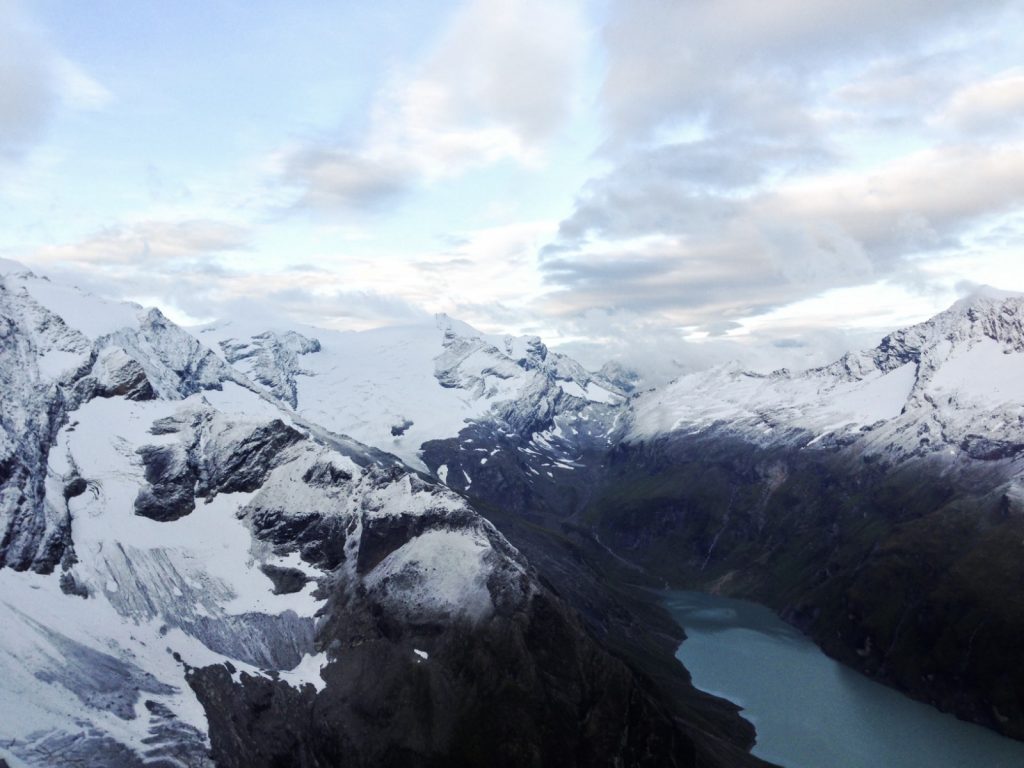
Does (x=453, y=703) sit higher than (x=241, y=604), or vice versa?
(x=241, y=604)

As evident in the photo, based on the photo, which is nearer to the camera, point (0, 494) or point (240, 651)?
point (0, 494)

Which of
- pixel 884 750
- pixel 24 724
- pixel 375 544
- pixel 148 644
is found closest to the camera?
pixel 24 724

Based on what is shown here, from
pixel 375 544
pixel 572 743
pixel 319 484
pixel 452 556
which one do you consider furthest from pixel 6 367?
pixel 572 743

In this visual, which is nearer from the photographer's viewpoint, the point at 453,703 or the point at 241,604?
the point at 453,703

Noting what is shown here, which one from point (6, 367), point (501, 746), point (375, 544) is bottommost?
point (501, 746)

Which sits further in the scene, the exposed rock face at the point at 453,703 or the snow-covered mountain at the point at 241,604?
the exposed rock face at the point at 453,703

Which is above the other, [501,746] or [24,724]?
[24,724]

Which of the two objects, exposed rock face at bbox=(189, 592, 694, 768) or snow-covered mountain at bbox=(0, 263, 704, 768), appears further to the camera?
exposed rock face at bbox=(189, 592, 694, 768)

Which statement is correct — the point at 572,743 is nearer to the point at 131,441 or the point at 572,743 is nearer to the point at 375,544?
the point at 375,544
